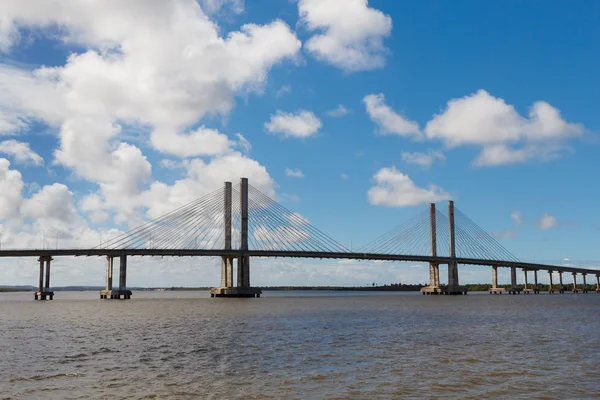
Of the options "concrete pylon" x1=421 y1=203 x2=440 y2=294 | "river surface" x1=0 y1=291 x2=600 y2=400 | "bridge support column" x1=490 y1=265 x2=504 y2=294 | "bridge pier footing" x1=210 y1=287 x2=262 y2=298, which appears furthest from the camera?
"bridge support column" x1=490 y1=265 x2=504 y2=294

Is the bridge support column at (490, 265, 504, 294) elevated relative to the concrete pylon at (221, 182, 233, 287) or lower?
lower

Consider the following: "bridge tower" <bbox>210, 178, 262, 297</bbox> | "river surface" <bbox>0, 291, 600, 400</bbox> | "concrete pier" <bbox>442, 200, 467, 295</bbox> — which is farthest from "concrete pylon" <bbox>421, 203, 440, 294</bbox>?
"river surface" <bbox>0, 291, 600, 400</bbox>

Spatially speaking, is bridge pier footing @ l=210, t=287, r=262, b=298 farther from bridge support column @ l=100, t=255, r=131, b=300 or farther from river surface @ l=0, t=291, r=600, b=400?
river surface @ l=0, t=291, r=600, b=400

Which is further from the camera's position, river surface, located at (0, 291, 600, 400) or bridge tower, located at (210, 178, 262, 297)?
bridge tower, located at (210, 178, 262, 297)

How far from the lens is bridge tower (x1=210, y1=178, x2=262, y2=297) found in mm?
114750

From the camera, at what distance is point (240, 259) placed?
116 meters

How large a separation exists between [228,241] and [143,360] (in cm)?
9044

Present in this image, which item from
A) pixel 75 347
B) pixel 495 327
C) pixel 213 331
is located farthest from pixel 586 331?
pixel 75 347

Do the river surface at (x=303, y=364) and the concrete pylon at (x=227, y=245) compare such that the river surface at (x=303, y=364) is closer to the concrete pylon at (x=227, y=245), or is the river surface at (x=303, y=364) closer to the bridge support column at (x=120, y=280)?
the concrete pylon at (x=227, y=245)

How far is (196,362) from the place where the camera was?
23.8 meters

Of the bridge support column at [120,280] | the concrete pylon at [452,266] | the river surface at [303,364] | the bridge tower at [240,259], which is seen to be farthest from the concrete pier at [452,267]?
the river surface at [303,364]

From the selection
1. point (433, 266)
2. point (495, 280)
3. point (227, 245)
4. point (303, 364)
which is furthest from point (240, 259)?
point (495, 280)

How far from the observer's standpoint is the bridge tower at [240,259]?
4518 inches

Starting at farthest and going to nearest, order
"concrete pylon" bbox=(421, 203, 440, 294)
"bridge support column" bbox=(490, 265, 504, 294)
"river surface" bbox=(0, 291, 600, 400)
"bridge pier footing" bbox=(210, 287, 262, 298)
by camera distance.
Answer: "bridge support column" bbox=(490, 265, 504, 294) < "concrete pylon" bbox=(421, 203, 440, 294) < "bridge pier footing" bbox=(210, 287, 262, 298) < "river surface" bbox=(0, 291, 600, 400)
